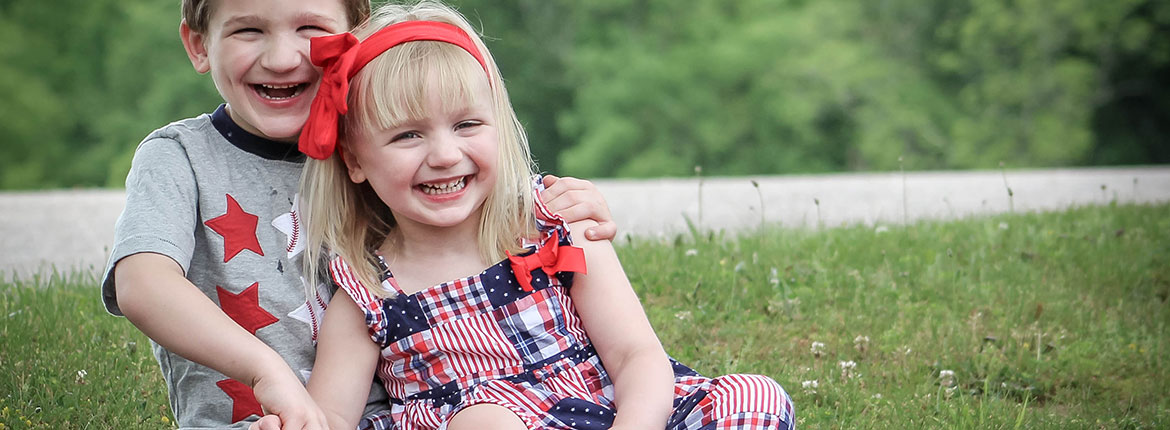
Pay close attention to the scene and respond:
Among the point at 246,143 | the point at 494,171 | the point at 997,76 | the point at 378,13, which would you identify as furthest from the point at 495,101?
the point at 997,76

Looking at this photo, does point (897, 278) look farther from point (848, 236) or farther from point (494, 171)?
point (494, 171)

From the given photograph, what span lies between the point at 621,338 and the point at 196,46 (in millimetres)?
1256

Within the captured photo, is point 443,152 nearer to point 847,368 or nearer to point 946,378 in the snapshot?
point 847,368

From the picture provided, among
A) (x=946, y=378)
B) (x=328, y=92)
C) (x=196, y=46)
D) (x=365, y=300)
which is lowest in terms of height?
(x=946, y=378)

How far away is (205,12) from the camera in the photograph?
256 cm

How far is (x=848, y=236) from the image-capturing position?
5.05 m

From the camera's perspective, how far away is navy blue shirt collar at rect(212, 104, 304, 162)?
2580 millimetres

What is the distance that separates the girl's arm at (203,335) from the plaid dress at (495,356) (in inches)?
11.2

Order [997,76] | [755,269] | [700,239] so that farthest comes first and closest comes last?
[997,76] → [700,239] → [755,269]

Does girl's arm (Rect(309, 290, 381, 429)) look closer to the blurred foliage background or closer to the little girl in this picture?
the little girl

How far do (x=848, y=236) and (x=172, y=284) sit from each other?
11.6 ft

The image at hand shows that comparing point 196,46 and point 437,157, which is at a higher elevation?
point 196,46

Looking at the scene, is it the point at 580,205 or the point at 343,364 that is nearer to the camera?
the point at 343,364

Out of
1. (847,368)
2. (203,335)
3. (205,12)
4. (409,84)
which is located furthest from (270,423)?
(847,368)
